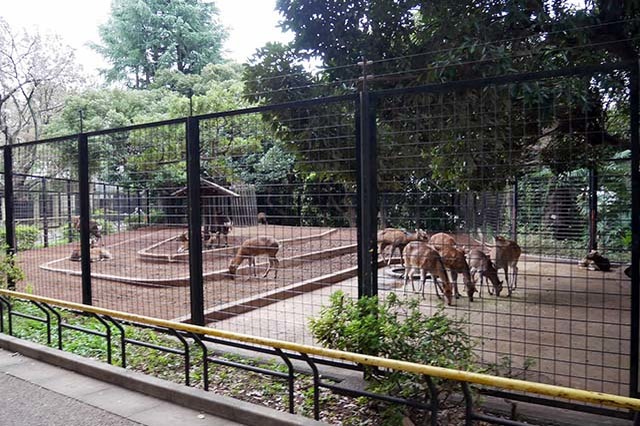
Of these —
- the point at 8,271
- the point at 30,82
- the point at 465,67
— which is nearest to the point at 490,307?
the point at 465,67

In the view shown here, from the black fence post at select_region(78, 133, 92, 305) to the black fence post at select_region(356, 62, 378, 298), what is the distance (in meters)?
4.21

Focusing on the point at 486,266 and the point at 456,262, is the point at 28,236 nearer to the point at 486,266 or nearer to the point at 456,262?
the point at 456,262

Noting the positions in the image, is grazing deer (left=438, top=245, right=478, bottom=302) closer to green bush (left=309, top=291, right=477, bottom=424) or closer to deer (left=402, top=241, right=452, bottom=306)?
deer (left=402, top=241, right=452, bottom=306)

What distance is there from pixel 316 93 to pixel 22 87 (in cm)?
2172

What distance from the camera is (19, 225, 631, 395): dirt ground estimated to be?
5418 mm

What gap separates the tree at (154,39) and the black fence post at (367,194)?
103 feet

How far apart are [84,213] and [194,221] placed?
7.46 ft

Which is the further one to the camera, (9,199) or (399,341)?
(9,199)

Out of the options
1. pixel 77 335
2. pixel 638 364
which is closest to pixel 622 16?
pixel 638 364

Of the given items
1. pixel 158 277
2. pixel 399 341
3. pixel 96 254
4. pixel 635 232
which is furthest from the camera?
pixel 96 254

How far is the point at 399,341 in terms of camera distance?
3.69 m

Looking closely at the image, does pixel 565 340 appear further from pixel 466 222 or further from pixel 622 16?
pixel 622 16

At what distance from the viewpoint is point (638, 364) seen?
3.46 metres

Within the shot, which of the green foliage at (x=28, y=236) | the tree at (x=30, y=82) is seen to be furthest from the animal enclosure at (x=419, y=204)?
the tree at (x=30, y=82)
